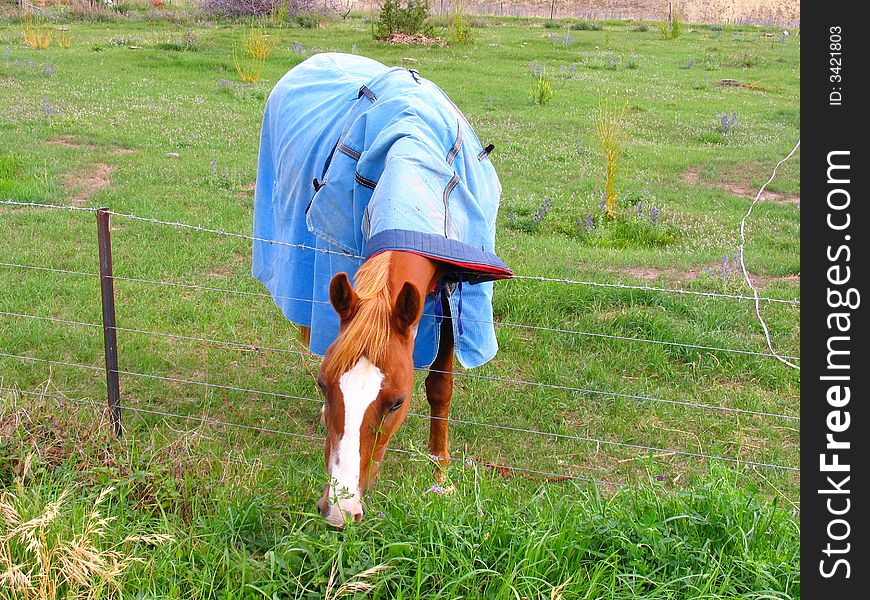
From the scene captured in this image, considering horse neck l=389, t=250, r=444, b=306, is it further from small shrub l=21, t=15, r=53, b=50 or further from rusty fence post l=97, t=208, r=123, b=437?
small shrub l=21, t=15, r=53, b=50

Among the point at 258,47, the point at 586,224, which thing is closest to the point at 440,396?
the point at 586,224

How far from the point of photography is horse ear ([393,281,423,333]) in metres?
2.60

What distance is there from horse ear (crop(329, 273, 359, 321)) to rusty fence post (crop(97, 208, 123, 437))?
1491 millimetres

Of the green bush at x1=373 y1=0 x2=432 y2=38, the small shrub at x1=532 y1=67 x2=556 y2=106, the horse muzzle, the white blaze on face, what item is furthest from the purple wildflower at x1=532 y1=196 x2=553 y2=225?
the green bush at x1=373 y1=0 x2=432 y2=38

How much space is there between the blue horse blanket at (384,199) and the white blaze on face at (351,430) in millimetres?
546

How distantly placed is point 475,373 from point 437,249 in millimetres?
2281

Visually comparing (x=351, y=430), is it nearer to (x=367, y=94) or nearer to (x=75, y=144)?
(x=367, y=94)

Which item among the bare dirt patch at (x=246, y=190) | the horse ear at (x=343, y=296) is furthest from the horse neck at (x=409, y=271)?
the bare dirt patch at (x=246, y=190)

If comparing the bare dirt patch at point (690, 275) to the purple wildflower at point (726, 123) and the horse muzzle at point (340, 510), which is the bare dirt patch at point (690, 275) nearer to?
the horse muzzle at point (340, 510)

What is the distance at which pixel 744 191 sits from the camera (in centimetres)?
865
